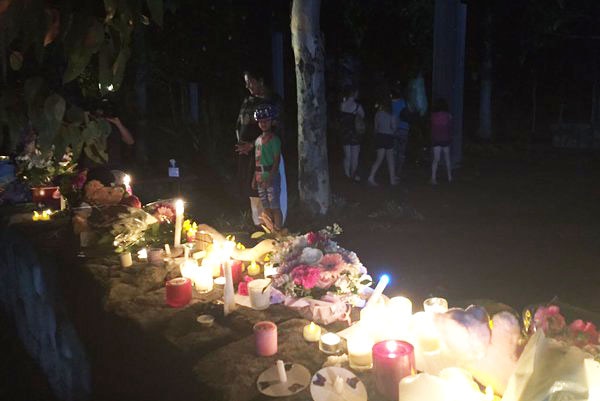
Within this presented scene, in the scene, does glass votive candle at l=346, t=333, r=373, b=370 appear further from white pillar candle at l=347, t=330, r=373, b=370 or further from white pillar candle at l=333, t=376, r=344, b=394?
white pillar candle at l=333, t=376, r=344, b=394

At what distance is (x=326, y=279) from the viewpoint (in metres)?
2.98

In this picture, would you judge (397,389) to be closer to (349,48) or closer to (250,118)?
(250,118)

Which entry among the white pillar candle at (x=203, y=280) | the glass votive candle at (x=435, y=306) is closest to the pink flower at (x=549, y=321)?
the glass votive candle at (x=435, y=306)

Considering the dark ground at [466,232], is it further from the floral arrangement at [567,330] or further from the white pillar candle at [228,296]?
the floral arrangement at [567,330]

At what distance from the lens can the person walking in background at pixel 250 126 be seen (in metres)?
6.73

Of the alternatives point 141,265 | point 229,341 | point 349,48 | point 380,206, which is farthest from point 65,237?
point 349,48

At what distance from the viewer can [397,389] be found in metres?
2.30

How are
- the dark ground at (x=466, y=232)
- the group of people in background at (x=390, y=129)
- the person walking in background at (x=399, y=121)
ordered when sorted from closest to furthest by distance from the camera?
the dark ground at (x=466, y=232), the group of people in background at (x=390, y=129), the person walking in background at (x=399, y=121)

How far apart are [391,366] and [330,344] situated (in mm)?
495

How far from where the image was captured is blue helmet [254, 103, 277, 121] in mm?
6209

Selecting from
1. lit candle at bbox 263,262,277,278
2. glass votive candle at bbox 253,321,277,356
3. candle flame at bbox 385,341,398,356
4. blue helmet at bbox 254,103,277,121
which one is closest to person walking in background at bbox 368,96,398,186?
blue helmet at bbox 254,103,277,121

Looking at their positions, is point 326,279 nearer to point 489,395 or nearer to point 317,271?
point 317,271

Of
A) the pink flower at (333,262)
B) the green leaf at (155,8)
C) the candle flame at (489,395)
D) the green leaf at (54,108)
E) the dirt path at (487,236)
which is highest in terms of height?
the green leaf at (155,8)

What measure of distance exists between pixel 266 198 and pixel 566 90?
19.1 metres
